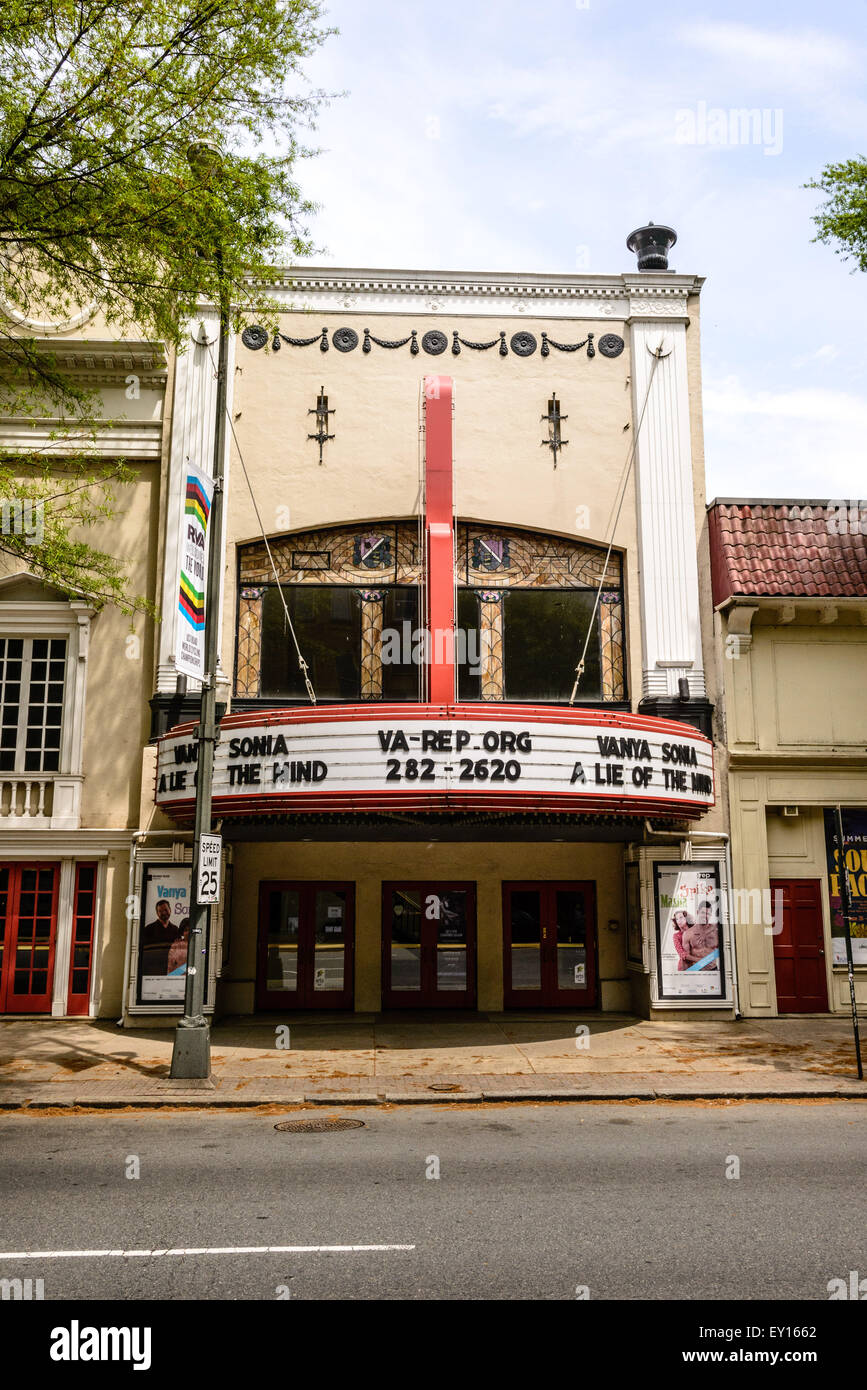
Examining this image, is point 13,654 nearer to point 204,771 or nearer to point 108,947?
point 108,947

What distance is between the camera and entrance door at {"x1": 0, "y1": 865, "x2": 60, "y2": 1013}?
1708cm

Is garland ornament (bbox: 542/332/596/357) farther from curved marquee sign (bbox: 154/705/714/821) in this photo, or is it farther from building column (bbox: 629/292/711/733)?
curved marquee sign (bbox: 154/705/714/821)

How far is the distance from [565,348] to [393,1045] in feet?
42.1

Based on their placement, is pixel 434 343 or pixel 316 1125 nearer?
pixel 316 1125

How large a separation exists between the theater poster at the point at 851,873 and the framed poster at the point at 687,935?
248 cm

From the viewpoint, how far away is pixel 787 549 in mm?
18516

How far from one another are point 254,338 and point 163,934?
10774 millimetres

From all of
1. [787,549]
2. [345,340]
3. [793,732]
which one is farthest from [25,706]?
[787,549]

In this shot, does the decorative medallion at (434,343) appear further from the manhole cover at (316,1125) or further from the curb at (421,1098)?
the manhole cover at (316,1125)

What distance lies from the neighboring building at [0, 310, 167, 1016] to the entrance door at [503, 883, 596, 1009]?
22.4 feet

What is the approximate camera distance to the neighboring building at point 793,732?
58.6ft

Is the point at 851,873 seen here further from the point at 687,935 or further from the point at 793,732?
the point at 687,935

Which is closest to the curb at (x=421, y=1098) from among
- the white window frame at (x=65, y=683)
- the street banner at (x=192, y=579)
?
the street banner at (x=192, y=579)

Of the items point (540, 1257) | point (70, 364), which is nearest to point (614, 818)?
point (540, 1257)
